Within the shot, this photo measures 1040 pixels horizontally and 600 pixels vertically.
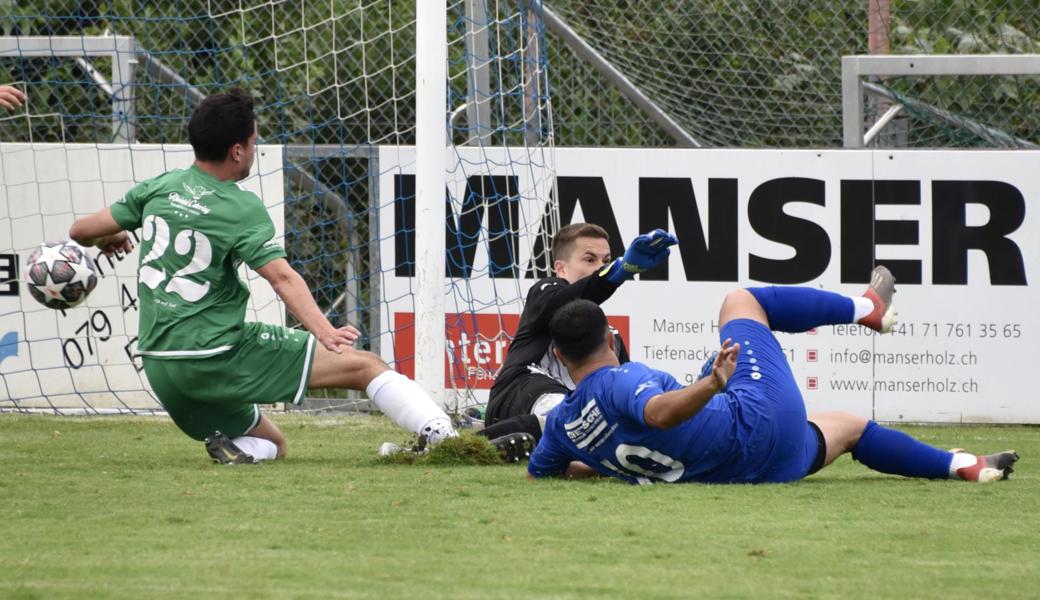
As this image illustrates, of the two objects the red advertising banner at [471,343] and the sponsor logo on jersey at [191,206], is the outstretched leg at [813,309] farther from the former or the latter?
the red advertising banner at [471,343]

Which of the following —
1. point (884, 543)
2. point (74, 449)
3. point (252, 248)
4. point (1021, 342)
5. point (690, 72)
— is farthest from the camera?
point (690, 72)

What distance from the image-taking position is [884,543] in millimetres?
4219

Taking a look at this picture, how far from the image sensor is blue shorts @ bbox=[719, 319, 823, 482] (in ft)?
17.2

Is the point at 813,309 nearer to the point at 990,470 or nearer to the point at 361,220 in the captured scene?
the point at 990,470

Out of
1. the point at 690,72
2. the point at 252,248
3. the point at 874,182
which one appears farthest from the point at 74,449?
the point at 690,72

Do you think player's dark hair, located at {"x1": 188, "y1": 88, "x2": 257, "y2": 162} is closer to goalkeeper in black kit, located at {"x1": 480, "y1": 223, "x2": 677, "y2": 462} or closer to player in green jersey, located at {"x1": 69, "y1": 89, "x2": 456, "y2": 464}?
player in green jersey, located at {"x1": 69, "y1": 89, "x2": 456, "y2": 464}

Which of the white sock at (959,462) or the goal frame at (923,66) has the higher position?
the goal frame at (923,66)

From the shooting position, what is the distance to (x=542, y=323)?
6.70 metres

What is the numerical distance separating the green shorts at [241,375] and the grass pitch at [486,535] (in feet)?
0.92

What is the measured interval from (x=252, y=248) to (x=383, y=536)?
2018mm

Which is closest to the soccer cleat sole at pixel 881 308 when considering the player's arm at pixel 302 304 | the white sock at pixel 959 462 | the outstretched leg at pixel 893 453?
the outstretched leg at pixel 893 453

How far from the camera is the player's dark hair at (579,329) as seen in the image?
5160 millimetres

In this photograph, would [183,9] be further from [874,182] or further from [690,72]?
[874,182]

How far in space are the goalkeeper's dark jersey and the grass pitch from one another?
2.70 feet
